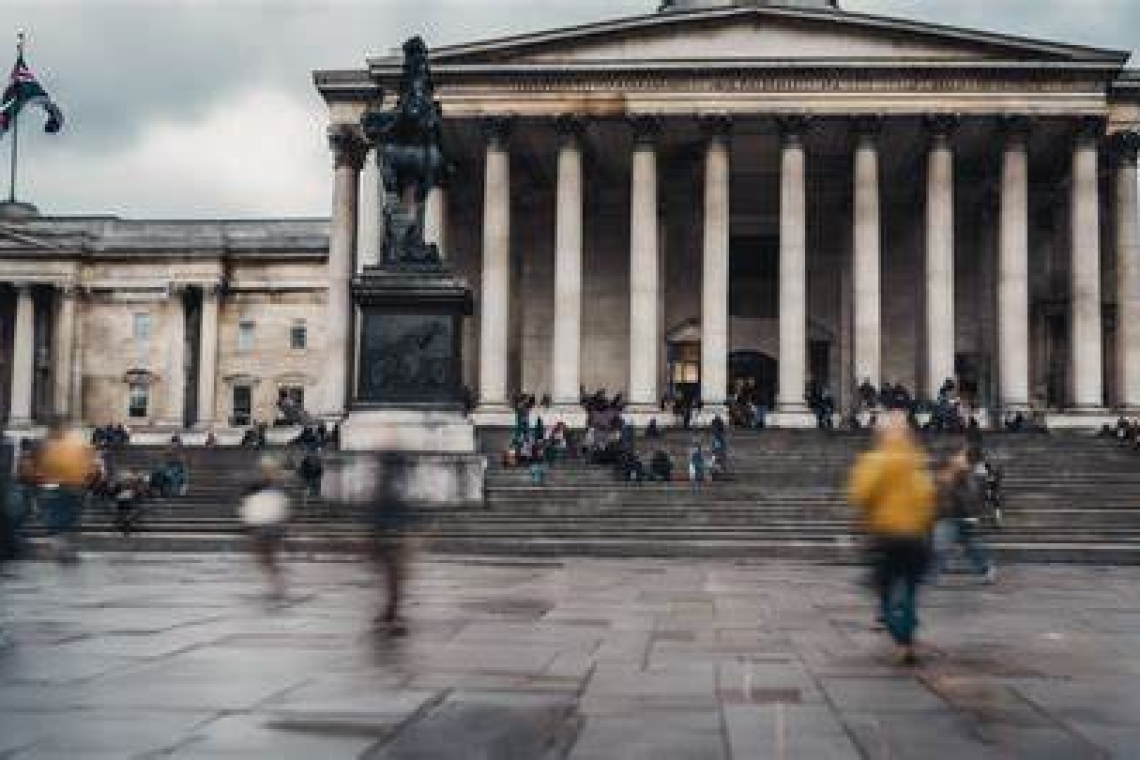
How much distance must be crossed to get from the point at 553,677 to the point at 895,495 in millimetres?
3331

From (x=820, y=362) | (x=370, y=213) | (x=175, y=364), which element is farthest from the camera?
(x=175, y=364)

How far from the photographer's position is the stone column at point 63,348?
2766 inches

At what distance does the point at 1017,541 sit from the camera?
92.3 feet

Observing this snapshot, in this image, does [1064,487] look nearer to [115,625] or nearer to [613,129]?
[613,129]

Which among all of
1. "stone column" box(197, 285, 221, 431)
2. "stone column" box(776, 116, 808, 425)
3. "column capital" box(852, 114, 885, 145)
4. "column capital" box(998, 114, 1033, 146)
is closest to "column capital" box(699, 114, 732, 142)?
"stone column" box(776, 116, 808, 425)

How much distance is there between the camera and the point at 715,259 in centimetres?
4856

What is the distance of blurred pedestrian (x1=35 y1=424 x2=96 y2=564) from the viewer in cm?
1877

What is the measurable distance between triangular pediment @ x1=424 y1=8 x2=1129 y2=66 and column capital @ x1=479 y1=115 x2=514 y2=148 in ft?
6.62

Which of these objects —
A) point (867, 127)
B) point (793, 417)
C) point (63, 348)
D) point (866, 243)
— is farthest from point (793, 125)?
point (63, 348)

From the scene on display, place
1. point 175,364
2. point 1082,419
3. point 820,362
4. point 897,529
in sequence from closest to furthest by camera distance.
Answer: point 897,529 → point 1082,419 → point 820,362 → point 175,364

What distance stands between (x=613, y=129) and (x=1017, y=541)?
27007mm

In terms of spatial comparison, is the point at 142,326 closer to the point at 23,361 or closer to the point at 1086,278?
the point at 23,361

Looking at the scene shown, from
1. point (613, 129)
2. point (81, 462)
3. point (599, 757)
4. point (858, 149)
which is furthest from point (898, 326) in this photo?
point (599, 757)

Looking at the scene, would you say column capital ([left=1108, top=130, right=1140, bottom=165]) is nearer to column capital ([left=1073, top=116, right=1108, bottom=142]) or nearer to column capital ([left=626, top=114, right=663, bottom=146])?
column capital ([left=1073, top=116, right=1108, bottom=142])
